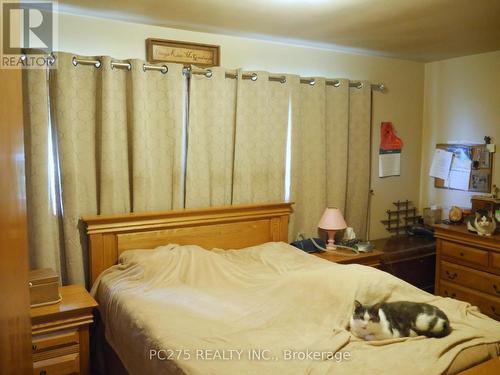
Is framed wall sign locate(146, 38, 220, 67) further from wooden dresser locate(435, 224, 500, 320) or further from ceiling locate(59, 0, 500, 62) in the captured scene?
wooden dresser locate(435, 224, 500, 320)

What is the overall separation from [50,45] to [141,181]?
0.97 metres

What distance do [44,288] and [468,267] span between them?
305 cm

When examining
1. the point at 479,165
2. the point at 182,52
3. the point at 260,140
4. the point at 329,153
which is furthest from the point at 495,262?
the point at 182,52

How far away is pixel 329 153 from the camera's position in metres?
3.50

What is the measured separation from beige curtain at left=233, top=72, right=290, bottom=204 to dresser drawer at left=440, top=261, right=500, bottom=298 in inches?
60.4

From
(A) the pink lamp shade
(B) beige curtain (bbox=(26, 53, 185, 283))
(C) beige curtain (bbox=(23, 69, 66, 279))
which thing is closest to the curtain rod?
(B) beige curtain (bbox=(26, 53, 185, 283))

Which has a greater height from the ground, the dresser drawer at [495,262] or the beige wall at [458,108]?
the beige wall at [458,108]

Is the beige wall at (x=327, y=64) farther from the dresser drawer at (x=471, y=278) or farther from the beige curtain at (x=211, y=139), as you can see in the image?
the dresser drawer at (x=471, y=278)

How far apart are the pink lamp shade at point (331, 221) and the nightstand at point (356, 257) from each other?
20cm

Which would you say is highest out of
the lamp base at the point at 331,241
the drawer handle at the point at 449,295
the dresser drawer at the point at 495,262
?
the lamp base at the point at 331,241

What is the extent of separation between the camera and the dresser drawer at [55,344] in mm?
2029

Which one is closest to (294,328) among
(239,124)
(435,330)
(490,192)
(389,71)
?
(435,330)

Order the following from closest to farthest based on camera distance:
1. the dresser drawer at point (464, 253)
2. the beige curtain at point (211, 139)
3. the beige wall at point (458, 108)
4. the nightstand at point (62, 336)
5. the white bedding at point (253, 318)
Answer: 1. the white bedding at point (253, 318)
2. the nightstand at point (62, 336)
3. the beige curtain at point (211, 139)
4. the dresser drawer at point (464, 253)
5. the beige wall at point (458, 108)

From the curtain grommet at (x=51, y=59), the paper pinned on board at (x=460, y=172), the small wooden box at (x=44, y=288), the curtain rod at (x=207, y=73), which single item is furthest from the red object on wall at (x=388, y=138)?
the small wooden box at (x=44, y=288)
